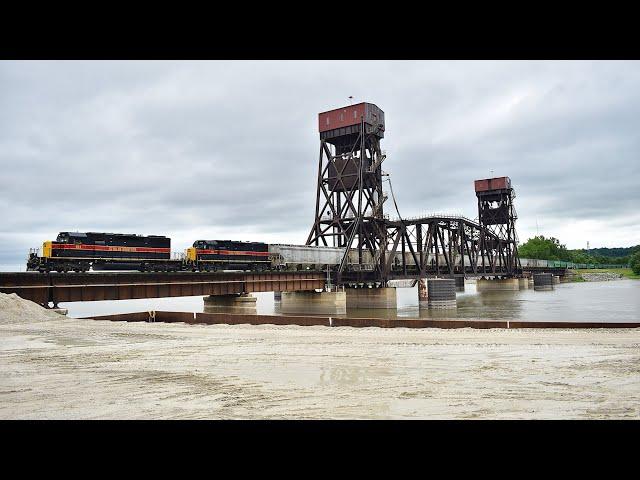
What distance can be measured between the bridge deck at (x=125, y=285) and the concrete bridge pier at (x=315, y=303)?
371 inches

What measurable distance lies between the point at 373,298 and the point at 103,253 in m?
38.8

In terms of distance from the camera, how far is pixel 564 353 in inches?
603

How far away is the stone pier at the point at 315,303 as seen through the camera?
199 ft

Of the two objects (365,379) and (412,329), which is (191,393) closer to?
(365,379)

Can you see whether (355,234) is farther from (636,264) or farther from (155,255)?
(636,264)

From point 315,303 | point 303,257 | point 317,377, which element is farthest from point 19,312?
point 315,303

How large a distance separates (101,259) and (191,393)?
34.4 meters

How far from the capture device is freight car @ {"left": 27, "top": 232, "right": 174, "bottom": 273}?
122 feet

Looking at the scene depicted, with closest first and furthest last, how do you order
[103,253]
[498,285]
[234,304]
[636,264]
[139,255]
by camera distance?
[103,253], [139,255], [234,304], [498,285], [636,264]

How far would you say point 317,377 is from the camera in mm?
11641

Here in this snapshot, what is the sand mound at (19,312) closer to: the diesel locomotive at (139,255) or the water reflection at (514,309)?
the diesel locomotive at (139,255)

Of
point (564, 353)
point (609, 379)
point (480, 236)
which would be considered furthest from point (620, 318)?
point (480, 236)

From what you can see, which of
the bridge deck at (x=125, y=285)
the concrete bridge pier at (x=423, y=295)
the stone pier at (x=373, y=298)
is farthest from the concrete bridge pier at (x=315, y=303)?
the concrete bridge pier at (x=423, y=295)
